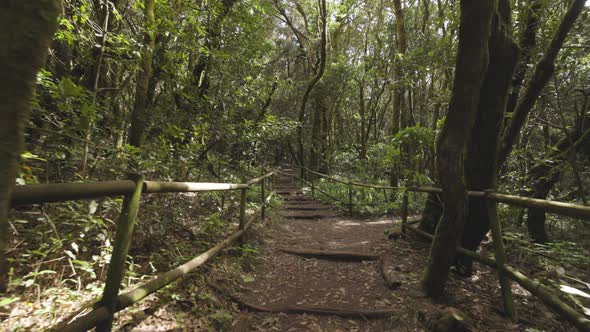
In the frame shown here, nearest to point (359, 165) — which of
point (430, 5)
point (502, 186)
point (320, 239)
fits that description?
point (430, 5)

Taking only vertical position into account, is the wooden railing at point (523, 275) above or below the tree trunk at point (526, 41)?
below

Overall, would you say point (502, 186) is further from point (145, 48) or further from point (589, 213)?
point (145, 48)

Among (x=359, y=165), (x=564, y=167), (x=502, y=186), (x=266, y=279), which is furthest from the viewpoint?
(x=359, y=165)

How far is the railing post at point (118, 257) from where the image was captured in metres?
1.58

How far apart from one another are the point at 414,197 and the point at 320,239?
512 cm

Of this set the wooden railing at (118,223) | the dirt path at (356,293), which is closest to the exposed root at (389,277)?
the dirt path at (356,293)

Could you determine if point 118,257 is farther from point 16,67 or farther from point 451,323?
point 451,323

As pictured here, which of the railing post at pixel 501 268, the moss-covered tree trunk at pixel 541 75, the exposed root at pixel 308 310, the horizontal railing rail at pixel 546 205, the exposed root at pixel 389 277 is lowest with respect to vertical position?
the exposed root at pixel 308 310

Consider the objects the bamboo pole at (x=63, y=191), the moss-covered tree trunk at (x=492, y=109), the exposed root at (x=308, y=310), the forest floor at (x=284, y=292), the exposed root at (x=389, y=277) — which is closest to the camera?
the bamboo pole at (x=63, y=191)

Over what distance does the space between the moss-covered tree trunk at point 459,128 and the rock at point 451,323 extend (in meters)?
0.56

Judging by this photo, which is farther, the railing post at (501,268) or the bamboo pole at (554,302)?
the railing post at (501,268)

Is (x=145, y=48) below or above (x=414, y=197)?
above

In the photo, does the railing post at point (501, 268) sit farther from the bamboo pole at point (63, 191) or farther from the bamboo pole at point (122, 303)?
the bamboo pole at point (63, 191)

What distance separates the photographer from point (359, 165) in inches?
627
